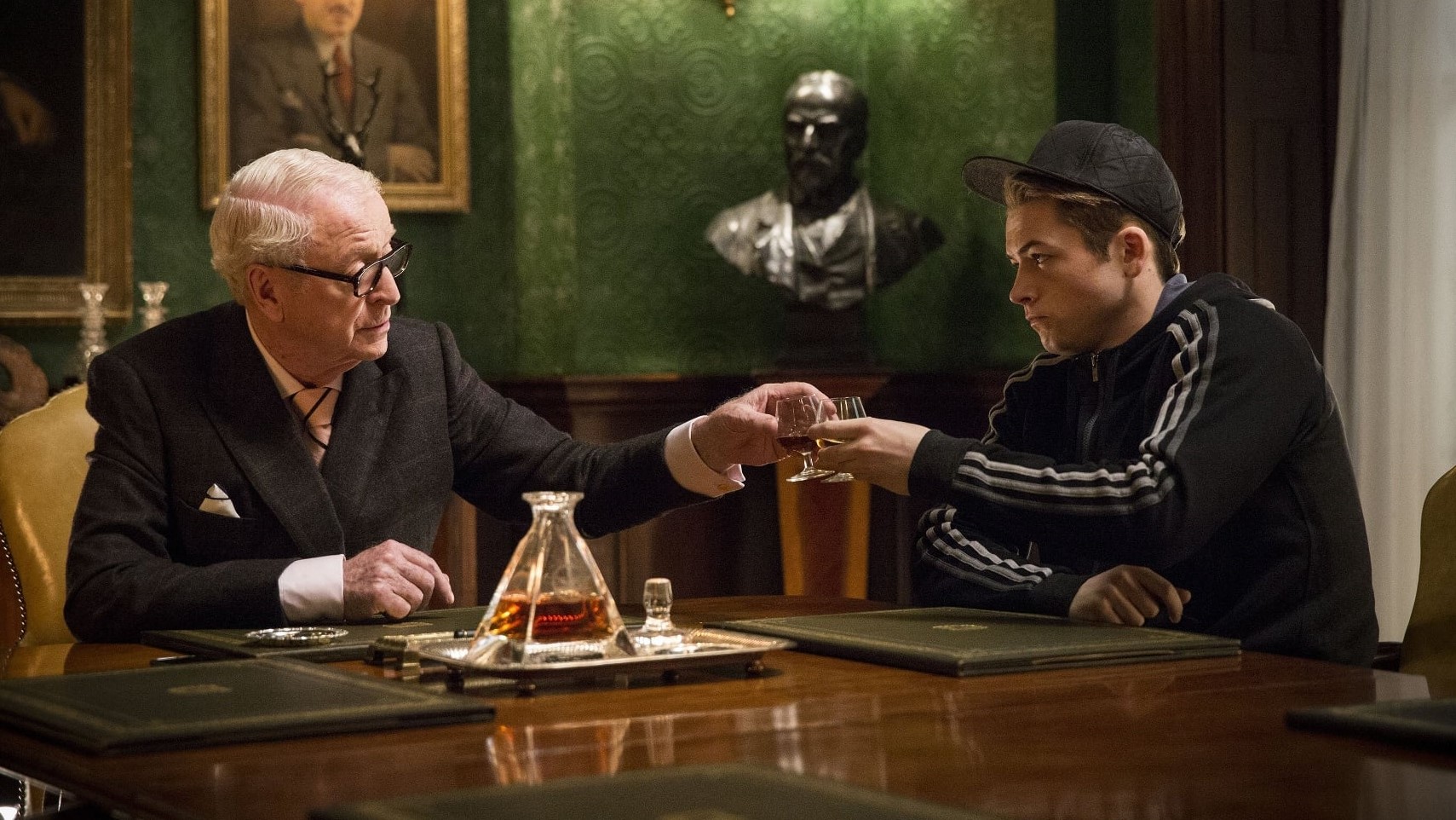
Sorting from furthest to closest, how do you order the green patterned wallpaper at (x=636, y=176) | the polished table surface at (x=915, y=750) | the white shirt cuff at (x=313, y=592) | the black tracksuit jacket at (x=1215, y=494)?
the green patterned wallpaper at (x=636, y=176) < the white shirt cuff at (x=313, y=592) < the black tracksuit jacket at (x=1215, y=494) < the polished table surface at (x=915, y=750)

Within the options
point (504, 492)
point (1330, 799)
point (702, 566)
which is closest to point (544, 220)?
point (702, 566)

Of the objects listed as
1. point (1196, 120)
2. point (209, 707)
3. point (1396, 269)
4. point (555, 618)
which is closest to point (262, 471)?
point (555, 618)

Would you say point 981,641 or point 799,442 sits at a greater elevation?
point 799,442

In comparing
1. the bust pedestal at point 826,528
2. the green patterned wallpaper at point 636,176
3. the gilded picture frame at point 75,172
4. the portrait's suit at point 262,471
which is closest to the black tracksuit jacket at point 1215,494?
the portrait's suit at point 262,471

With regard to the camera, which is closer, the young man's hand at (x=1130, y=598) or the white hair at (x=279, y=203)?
the young man's hand at (x=1130, y=598)

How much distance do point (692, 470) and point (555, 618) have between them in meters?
1.08

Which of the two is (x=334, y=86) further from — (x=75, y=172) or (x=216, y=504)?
(x=216, y=504)

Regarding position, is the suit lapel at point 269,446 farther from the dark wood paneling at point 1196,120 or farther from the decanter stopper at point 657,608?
the dark wood paneling at point 1196,120

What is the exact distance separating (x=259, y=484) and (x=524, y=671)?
1021 mm

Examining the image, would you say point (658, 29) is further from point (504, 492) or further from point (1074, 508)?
point (1074, 508)

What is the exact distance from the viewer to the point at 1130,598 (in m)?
2.29

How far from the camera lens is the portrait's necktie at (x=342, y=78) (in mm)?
5719

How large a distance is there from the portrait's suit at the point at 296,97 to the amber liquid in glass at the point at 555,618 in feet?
13.4

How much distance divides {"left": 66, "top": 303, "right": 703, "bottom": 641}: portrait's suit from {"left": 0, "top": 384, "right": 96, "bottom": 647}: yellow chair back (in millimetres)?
162
